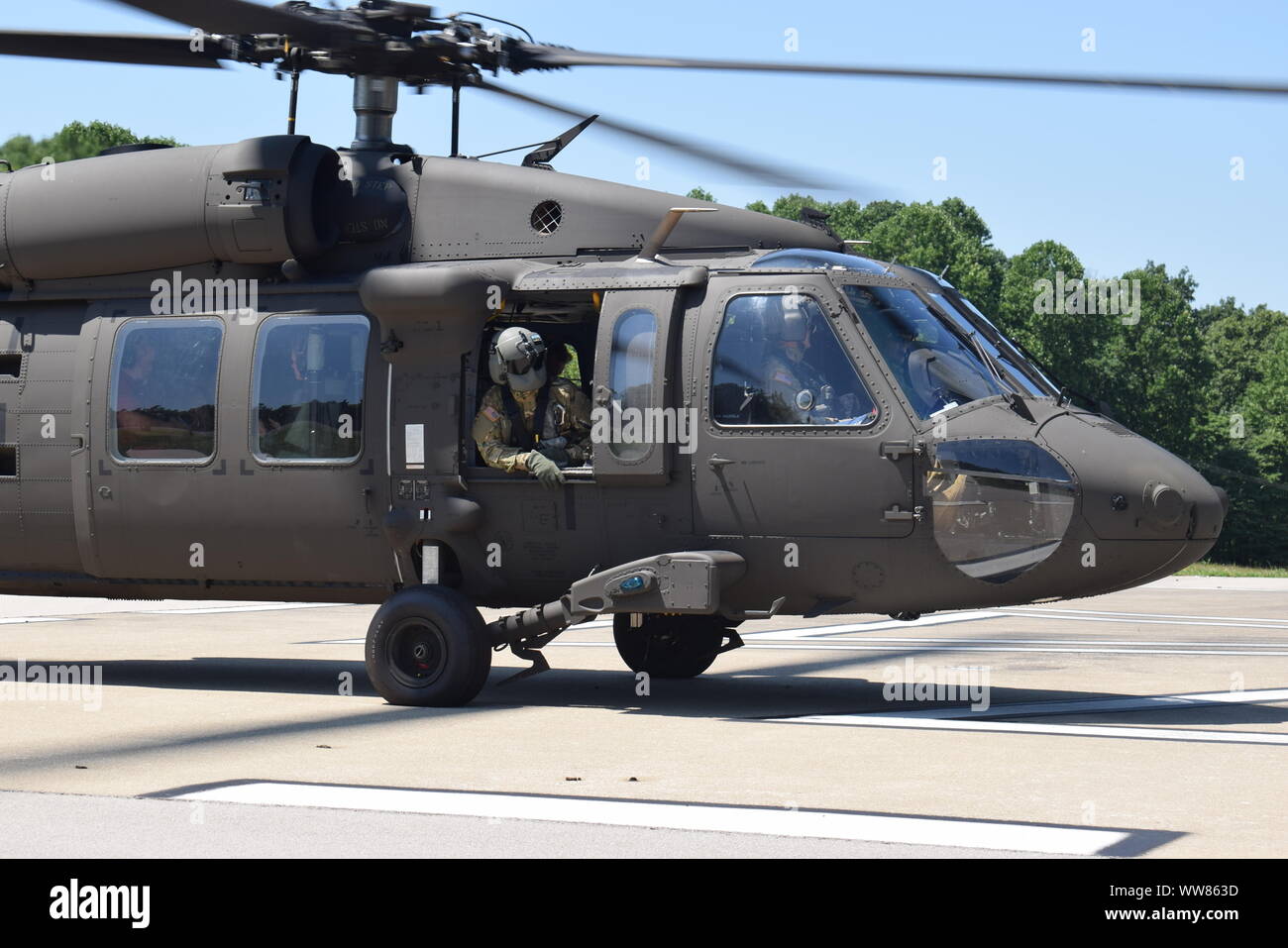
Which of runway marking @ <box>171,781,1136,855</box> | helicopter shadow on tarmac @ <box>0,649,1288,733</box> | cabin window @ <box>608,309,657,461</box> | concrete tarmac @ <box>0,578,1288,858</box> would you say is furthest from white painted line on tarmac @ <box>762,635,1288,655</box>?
runway marking @ <box>171,781,1136,855</box>

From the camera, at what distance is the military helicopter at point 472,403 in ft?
33.4

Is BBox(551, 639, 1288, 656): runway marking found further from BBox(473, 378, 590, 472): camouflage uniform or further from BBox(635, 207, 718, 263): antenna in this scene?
BBox(635, 207, 718, 263): antenna

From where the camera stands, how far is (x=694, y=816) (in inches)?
274

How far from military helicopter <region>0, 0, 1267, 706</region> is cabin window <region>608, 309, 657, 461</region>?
0.08ft

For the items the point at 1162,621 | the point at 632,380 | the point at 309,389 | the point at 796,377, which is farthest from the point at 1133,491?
the point at 1162,621

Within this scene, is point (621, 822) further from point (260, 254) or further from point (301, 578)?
point (260, 254)

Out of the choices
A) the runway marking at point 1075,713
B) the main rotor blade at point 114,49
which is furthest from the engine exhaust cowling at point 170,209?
the runway marking at point 1075,713

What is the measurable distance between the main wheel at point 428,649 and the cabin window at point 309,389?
1.22 meters

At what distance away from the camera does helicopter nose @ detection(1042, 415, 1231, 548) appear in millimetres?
9938

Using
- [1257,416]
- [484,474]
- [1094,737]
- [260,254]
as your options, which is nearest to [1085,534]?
[1094,737]

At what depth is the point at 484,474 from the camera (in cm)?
1120

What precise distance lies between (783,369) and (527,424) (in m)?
1.92

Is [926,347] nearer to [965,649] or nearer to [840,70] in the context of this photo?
[840,70]

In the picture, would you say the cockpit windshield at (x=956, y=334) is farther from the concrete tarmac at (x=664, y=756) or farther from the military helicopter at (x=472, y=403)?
the concrete tarmac at (x=664, y=756)
